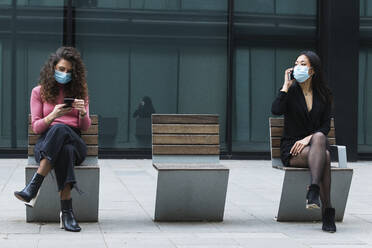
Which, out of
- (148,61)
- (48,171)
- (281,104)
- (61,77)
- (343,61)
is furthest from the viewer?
(148,61)

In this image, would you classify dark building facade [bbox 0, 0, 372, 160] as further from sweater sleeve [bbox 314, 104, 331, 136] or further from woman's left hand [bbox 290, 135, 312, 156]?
woman's left hand [bbox 290, 135, 312, 156]

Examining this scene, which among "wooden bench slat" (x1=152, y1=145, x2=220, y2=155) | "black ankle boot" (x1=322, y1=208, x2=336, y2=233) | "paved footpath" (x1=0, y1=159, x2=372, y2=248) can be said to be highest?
"wooden bench slat" (x1=152, y1=145, x2=220, y2=155)

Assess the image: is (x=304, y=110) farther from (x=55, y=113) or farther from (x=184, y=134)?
(x=55, y=113)

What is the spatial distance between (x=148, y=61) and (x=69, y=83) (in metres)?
7.87

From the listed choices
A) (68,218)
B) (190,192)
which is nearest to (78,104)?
(68,218)

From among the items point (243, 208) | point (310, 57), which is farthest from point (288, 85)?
point (243, 208)

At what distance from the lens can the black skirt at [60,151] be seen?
6.07m

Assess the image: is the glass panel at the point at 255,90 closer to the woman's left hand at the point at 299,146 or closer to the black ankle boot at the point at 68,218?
the woman's left hand at the point at 299,146

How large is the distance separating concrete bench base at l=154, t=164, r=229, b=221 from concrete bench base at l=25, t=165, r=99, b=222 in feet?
1.86

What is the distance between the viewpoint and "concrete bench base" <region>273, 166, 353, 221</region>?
6664mm

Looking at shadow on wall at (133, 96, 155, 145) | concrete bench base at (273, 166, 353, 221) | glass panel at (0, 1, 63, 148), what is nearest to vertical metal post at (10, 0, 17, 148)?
glass panel at (0, 1, 63, 148)

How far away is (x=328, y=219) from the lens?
6340 mm

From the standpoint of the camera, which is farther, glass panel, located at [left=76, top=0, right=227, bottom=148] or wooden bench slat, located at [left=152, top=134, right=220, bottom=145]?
glass panel, located at [left=76, top=0, right=227, bottom=148]

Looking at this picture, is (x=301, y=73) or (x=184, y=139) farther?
(x=184, y=139)
